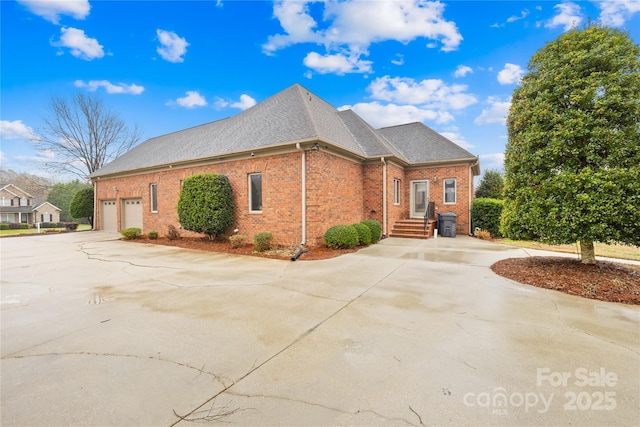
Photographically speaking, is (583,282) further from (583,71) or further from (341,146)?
(341,146)

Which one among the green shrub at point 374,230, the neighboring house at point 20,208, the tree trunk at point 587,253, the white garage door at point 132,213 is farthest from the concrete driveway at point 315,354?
the neighboring house at point 20,208

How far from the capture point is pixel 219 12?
11523 millimetres

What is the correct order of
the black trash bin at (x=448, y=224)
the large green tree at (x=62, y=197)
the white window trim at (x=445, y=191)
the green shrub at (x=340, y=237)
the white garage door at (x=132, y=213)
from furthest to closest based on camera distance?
1. the large green tree at (x=62, y=197)
2. the white garage door at (x=132, y=213)
3. the white window trim at (x=445, y=191)
4. the black trash bin at (x=448, y=224)
5. the green shrub at (x=340, y=237)

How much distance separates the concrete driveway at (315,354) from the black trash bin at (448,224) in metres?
7.81

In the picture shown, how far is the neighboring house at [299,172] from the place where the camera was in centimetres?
974

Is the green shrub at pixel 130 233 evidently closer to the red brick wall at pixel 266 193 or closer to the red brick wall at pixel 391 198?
the red brick wall at pixel 266 193

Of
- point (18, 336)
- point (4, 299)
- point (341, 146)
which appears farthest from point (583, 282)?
point (4, 299)

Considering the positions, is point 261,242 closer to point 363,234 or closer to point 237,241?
point 237,241

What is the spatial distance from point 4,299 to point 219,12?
12.5 m

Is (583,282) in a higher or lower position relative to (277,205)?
lower

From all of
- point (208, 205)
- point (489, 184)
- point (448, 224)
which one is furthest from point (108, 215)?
point (489, 184)

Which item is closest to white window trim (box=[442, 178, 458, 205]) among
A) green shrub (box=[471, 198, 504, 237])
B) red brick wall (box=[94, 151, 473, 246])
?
red brick wall (box=[94, 151, 473, 246])

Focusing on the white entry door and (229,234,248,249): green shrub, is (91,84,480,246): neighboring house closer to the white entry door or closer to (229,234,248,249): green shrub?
the white entry door

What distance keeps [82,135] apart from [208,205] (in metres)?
27.9
